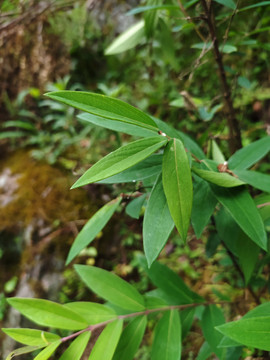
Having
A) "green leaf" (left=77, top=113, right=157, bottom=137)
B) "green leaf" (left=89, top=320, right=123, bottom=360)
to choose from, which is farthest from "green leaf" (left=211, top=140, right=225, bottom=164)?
"green leaf" (left=89, top=320, right=123, bottom=360)

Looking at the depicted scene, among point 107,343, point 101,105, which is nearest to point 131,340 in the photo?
point 107,343

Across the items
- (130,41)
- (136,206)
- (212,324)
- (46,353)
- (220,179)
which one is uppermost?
(130,41)

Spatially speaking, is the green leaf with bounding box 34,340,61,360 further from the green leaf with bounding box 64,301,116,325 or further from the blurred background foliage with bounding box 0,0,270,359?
the blurred background foliage with bounding box 0,0,270,359

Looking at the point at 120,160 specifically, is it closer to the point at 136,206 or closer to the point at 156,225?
the point at 156,225

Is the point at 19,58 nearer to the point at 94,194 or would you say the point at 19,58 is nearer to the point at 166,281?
the point at 94,194

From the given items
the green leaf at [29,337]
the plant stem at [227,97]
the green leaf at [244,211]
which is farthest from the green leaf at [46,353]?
the plant stem at [227,97]

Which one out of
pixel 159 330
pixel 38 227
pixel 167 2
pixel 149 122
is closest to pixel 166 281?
pixel 159 330
